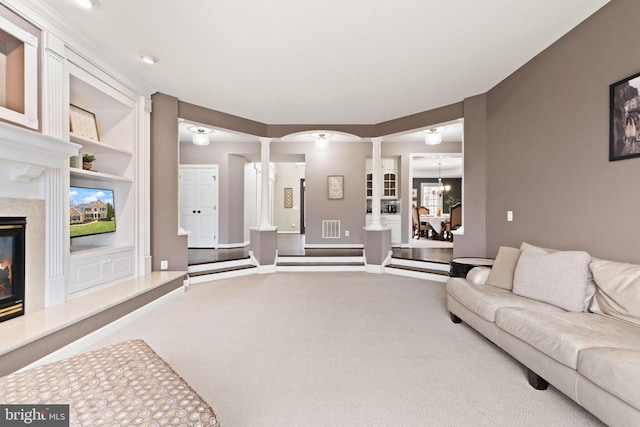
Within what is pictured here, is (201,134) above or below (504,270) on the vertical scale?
above

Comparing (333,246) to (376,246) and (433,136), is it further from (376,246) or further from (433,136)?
(433,136)

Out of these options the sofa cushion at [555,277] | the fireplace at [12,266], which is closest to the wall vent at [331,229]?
the sofa cushion at [555,277]

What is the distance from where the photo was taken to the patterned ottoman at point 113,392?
1056 mm

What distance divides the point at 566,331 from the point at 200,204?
680 centimetres

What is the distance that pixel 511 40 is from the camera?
2.80 meters

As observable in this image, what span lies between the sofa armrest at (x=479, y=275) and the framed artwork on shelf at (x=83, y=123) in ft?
14.7

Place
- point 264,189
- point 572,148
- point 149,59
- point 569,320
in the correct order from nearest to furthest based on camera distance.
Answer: point 569,320 → point 572,148 → point 149,59 → point 264,189

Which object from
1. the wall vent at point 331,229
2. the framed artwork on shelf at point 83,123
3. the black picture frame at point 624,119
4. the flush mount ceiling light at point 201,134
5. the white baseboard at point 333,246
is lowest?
the white baseboard at point 333,246

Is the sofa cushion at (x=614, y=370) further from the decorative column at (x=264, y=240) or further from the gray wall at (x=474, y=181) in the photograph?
the decorative column at (x=264, y=240)

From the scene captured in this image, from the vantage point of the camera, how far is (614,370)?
134cm

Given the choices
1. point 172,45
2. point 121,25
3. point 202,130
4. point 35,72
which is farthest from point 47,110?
point 202,130

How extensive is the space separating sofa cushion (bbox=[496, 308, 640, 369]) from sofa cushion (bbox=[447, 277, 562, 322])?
12 centimetres

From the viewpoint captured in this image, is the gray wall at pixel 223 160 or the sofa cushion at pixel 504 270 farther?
the gray wall at pixel 223 160

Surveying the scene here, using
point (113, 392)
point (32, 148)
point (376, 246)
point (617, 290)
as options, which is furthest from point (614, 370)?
point (376, 246)
